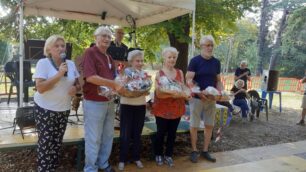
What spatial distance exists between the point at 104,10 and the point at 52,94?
11.8 ft

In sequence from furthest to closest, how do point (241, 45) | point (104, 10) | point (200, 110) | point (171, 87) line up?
point (241, 45) → point (104, 10) → point (200, 110) → point (171, 87)

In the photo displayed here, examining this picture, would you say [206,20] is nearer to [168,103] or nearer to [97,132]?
[168,103]

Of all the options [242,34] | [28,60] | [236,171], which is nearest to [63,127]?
[236,171]

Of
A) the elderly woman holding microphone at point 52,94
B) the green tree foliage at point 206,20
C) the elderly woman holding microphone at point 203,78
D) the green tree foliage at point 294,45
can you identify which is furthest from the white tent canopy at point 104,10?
the green tree foliage at point 294,45

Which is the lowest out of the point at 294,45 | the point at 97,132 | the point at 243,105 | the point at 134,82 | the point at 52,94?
the point at 243,105

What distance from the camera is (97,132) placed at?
3.21m

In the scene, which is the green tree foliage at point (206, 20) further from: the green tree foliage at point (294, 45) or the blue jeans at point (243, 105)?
the green tree foliage at point (294, 45)

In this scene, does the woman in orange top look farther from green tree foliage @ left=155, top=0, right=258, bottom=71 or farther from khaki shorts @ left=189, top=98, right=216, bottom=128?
green tree foliage @ left=155, top=0, right=258, bottom=71

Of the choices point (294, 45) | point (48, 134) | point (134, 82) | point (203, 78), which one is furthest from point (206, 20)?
point (294, 45)

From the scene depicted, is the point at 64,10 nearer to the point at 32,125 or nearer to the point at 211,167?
the point at 32,125

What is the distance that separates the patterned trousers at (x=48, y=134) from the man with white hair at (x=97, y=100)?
0.30m

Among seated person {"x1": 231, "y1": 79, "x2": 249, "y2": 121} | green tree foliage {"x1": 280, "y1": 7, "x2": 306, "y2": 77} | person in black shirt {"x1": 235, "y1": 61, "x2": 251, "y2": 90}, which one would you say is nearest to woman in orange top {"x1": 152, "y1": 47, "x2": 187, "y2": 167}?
seated person {"x1": 231, "y1": 79, "x2": 249, "y2": 121}

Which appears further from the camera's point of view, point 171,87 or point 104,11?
point 104,11

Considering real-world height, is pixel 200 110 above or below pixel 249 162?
above
